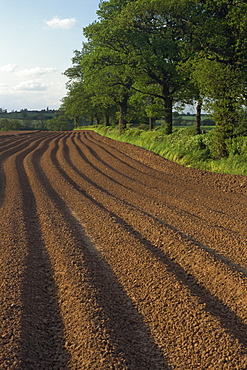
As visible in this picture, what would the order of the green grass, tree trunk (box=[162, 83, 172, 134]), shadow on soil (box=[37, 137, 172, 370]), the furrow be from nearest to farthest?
shadow on soil (box=[37, 137, 172, 370]), the furrow, the green grass, tree trunk (box=[162, 83, 172, 134])

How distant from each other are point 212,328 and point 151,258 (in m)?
2.01

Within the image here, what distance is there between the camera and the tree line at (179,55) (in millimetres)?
13125

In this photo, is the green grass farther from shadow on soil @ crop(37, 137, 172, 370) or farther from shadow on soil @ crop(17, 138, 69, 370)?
shadow on soil @ crop(17, 138, 69, 370)

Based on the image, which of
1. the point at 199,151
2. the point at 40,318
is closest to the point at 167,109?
the point at 199,151

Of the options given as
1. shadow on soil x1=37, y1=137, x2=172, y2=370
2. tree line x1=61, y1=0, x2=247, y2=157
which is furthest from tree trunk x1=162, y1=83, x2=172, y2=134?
shadow on soil x1=37, y1=137, x2=172, y2=370

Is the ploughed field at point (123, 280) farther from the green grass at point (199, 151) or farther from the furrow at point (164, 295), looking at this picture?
the green grass at point (199, 151)

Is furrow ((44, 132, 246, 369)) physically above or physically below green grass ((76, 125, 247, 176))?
below

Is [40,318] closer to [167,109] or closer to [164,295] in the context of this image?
[164,295]

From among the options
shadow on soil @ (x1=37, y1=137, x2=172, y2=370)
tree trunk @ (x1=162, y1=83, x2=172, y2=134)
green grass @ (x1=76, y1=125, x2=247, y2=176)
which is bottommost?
shadow on soil @ (x1=37, y1=137, x2=172, y2=370)

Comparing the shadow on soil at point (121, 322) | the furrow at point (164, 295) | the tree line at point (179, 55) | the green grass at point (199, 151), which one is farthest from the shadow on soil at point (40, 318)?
the tree line at point (179, 55)

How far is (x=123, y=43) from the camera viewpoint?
20.5 meters

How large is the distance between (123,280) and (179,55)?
1690 cm

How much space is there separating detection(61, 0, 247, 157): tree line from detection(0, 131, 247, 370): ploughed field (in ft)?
18.3

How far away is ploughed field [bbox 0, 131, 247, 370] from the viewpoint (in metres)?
3.34
